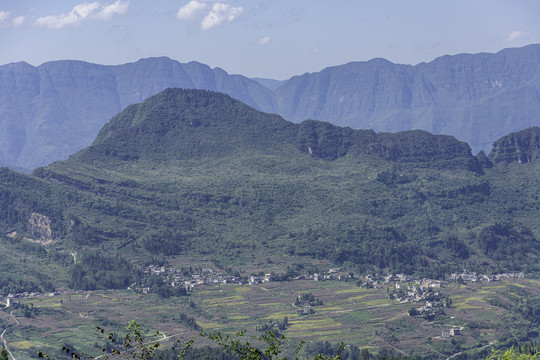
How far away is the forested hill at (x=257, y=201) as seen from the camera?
128125 millimetres

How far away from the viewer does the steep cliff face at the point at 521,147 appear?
581ft

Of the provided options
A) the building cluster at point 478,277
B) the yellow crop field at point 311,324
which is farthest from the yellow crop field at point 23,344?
the building cluster at point 478,277

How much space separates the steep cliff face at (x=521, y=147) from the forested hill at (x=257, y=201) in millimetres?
1538

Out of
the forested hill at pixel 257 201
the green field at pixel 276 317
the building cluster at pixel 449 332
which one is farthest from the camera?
the forested hill at pixel 257 201

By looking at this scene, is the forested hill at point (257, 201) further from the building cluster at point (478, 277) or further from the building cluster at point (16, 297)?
the building cluster at point (478, 277)

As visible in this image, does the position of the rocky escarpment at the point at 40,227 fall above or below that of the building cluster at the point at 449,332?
above

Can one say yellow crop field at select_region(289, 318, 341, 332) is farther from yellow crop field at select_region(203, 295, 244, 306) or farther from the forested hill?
the forested hill

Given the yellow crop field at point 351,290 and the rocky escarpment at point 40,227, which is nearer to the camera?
the yellow crop field at point 351,290

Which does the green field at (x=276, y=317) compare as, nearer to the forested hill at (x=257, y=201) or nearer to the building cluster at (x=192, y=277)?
the building cluster at (x=192, y=277)

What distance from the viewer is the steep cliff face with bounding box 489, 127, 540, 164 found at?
177m

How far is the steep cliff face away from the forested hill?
154 centimetres

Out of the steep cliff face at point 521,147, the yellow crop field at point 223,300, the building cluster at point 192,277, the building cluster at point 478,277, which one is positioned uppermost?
the steep cliff face at point 521,147

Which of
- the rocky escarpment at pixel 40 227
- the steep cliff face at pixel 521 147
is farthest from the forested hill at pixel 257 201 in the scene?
the steep cliff face at pixel 521 147

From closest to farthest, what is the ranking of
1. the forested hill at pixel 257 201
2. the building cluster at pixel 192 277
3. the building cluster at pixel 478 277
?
the building cluster at pixel 192 277, the building cluster at pixel 478 277, the forested hill at pixel 257 201
